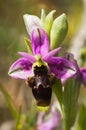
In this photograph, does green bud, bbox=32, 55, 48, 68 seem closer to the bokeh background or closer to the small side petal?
the small side petal

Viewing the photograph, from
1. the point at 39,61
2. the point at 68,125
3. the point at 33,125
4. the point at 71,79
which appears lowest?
the point at 33,125

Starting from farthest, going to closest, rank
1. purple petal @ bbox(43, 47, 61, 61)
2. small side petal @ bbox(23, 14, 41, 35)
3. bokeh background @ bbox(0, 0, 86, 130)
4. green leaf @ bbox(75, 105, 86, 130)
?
bokeh background @ bbox(0, 0, 86, 130)
green leaf @ bbox(75, 105, 86, 130)
small side petal @ bbox(23, 14, 41, 35)
purple petal @ bbox(43, 47, 61, 61)

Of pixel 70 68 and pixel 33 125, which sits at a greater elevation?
pixel 70 68

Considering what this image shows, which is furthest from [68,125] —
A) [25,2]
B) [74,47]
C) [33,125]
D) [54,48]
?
[25,2]

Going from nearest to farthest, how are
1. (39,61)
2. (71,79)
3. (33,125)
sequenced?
(39,61) < (71,79) < (33,125)

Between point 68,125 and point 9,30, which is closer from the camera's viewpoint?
point 68,125

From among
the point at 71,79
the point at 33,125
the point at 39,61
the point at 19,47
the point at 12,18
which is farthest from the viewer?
the point at 12,18

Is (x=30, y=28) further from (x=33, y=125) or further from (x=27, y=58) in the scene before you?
(x=33, y=125)

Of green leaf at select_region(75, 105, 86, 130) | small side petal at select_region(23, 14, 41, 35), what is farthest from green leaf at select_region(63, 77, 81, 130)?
small side petal at select_region(23, 14, 41, 35)
